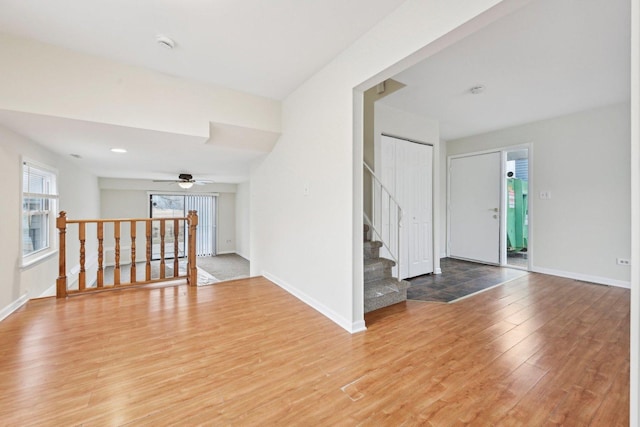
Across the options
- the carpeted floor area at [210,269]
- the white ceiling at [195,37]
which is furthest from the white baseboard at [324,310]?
the carpeted floor area at [210,269]

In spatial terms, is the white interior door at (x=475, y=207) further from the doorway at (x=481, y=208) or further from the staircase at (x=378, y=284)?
the staircase at (x=378, y=284)

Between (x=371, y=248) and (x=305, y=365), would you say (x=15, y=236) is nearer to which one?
(x=305, y=365)

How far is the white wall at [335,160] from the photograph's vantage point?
5.71 ft

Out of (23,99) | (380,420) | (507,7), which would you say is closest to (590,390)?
(380,420)

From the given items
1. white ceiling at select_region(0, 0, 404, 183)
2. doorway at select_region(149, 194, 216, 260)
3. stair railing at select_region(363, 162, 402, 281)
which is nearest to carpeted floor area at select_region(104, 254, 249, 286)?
doorway at select_region(149, 194, 216, 260)

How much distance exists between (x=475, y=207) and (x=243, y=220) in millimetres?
6791

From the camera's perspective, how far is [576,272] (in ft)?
12.9

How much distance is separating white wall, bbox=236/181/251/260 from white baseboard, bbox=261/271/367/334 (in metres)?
5.40

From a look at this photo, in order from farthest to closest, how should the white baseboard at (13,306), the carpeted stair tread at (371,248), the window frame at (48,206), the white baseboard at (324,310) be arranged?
1. the carpeted stair tread at (371,248)
2. the window frame at (48,206)
3. the white baseboard at (13,306)
4. the white baseboard at (324,310)

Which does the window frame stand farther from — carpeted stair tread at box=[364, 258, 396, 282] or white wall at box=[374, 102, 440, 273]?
white wall at box=[374, 102, 440, 273]

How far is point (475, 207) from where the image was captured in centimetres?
508

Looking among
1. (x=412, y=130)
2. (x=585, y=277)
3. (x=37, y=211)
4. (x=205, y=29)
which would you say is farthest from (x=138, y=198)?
(x=585, y=277)

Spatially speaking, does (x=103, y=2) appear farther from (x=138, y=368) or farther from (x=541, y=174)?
(x=541, y=174)

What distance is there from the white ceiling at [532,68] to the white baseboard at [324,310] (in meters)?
2.54
